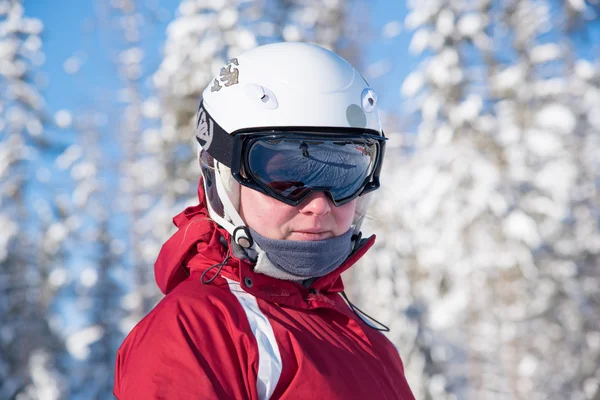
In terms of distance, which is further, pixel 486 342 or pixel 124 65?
pixel 124 65

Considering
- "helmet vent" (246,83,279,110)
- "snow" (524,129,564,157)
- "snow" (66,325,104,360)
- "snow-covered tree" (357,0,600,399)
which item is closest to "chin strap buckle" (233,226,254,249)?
"helmet vent" (246,83,279,110)

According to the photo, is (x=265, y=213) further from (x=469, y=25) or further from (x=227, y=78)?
(x=469, y=25)

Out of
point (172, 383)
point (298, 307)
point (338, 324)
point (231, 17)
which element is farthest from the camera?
point (231, 17)

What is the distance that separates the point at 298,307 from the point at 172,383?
26.8 inches

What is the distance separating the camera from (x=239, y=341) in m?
2.17

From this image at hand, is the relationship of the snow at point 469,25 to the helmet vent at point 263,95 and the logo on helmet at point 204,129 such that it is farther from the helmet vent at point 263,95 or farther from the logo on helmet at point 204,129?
the helmet vent at point 263,95

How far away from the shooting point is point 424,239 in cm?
1772

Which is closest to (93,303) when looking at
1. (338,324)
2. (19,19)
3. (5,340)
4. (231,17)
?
(5,340)

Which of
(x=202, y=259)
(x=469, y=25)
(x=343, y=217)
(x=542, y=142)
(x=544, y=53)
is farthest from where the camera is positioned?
(x=544, y=53)

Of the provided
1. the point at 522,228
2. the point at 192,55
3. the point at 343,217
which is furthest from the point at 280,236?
the point at 522,228

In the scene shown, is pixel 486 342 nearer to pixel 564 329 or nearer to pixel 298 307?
pixel 564 329

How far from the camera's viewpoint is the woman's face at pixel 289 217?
256cm

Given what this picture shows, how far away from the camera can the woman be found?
2201 millimetres

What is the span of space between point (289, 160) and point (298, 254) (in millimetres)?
370
